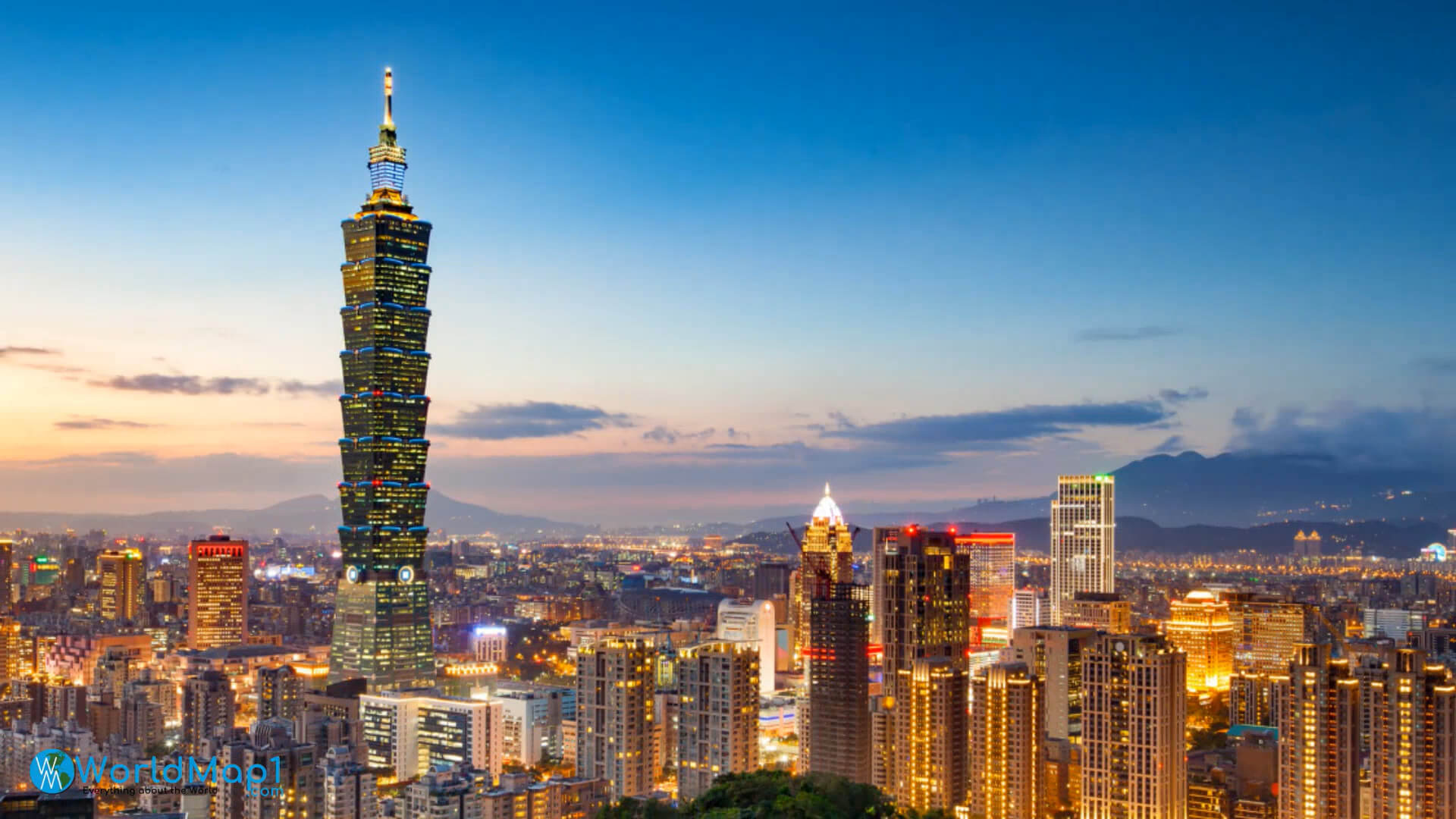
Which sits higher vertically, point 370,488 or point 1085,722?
point 370,488

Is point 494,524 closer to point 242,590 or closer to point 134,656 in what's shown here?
point 242,590

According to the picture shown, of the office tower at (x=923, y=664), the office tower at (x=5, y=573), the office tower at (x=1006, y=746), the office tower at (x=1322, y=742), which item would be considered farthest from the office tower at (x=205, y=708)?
the office tower at (x=5, y=573)

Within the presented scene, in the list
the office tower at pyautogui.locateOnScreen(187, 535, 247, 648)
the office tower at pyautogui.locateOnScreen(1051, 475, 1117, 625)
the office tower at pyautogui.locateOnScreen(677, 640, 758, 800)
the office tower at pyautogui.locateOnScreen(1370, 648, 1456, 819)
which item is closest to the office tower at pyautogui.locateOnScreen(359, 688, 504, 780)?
the office tower at pyautogui.locateOnScreen(677, 640, 758, 800)

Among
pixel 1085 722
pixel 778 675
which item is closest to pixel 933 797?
pixel 1085 722

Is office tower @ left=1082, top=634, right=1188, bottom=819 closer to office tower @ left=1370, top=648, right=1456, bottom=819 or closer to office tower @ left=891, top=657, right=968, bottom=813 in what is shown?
office tower @ left=891, top=657, right=968, bottom=813

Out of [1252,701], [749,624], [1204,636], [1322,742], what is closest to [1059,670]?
[1252,701]

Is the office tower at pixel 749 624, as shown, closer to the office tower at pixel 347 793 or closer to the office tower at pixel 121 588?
the office tower at pixel 121 588

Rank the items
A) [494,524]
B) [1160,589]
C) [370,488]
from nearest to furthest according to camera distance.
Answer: [370,488]
[1160,589]
[494,524]
